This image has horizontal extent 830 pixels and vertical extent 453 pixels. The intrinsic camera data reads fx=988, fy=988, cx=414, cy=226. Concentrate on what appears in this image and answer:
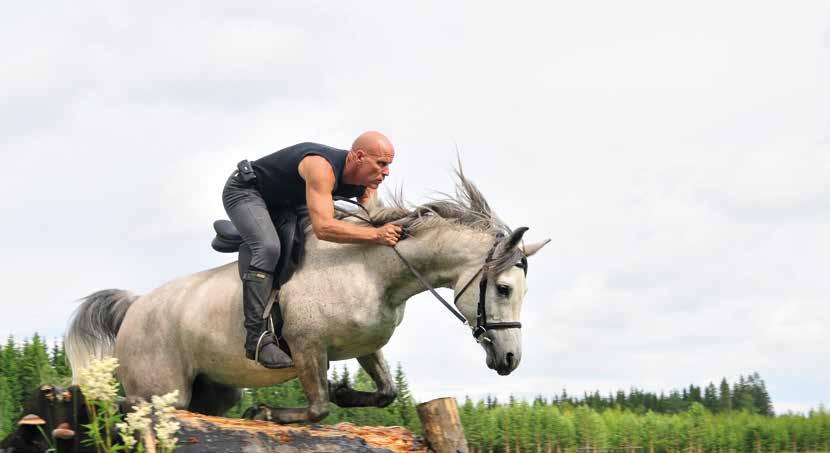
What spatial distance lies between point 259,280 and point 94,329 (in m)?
2.28

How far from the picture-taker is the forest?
16.3 metres

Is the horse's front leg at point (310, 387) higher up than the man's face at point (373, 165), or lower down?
lower down

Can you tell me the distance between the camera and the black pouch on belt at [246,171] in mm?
7824

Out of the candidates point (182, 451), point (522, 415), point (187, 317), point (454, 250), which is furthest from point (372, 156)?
point (522, 415)

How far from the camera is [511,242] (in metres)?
6.96

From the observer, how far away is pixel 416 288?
7.29 m

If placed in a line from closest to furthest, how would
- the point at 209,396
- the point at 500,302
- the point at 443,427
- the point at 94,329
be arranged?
the point at 500,302 < the point at 443,427 < the point at 209,396 < the point at 94,329

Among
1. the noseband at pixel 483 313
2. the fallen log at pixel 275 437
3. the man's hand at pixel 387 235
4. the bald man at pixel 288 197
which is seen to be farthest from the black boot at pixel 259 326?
the noseband at pixel 483 313

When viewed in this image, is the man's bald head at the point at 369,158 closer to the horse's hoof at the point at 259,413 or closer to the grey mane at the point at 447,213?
the grey mane at the point at 447,213

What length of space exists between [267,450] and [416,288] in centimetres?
162

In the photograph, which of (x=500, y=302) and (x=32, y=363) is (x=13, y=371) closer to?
(x=32, y=363)

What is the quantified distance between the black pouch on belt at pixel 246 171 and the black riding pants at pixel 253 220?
0.05 meters

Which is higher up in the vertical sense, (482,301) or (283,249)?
(283,249)

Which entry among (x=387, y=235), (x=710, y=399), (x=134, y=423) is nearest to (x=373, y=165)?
(x=387, y=235)
